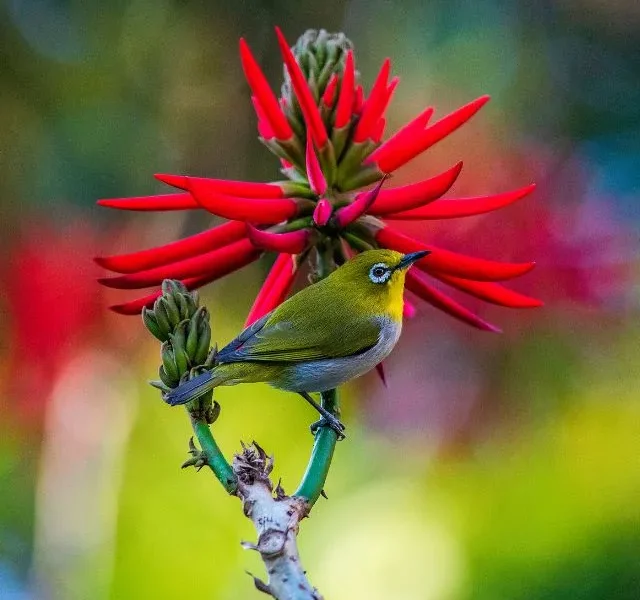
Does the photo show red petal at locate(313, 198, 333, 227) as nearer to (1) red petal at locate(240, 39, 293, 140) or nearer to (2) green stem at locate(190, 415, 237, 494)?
(1) red petal at locate(240, 39, 293, 140)

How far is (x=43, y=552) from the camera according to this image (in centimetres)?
176

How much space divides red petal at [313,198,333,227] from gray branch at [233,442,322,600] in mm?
269

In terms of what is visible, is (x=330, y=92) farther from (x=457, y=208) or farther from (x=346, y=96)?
(x=457, y=208)

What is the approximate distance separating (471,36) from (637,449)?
1.48 m

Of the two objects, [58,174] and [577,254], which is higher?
[58,174]

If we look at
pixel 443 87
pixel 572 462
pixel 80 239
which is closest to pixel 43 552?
pixel 80 239

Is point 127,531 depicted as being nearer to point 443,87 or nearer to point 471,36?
point 443,87

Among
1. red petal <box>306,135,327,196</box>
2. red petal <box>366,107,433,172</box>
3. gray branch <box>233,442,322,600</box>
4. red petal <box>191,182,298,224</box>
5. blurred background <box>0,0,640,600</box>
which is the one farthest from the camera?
blurred background <box>0,0,640,600</box>

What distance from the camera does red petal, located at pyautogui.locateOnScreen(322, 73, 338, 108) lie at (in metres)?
0.94

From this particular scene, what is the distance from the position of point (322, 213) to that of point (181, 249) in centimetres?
14

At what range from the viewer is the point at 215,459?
0.56 m

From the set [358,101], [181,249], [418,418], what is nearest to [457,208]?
[358,101]

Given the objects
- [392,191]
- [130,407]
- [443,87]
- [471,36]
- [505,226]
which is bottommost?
[392,191]

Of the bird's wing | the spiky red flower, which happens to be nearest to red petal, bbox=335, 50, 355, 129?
the spiky red flower
